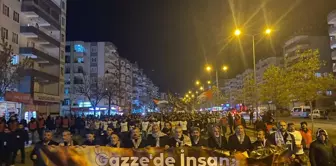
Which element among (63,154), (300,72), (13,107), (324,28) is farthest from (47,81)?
(324,28)

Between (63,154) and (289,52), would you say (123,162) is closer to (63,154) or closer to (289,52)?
(63,154)

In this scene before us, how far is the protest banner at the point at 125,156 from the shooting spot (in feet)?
24.8

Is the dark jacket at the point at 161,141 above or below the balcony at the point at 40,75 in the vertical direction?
below

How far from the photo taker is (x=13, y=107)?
44.1 meters

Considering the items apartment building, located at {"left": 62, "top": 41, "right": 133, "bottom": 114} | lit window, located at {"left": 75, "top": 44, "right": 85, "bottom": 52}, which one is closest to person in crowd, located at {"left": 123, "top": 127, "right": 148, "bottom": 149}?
apartment building, located at {"left": 62, "top": 41, "right": 133, "bottom": 114}

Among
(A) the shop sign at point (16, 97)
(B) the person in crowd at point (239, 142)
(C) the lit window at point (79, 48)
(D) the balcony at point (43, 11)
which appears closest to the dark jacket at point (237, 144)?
(B) the person in crowd at point (239, 142)

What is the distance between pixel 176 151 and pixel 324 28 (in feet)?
339

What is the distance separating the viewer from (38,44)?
6047 centimetres

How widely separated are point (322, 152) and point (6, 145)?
1037cm

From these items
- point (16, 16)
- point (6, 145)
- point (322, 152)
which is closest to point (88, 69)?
point (16, 16)

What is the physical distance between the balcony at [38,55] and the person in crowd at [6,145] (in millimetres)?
42127

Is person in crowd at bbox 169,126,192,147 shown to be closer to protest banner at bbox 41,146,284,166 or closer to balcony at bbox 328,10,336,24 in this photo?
protest banner at bbox 41,146,284,166

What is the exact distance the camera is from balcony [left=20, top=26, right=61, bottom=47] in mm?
53094

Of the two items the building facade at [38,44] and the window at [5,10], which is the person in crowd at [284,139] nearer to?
the building facade at [38,44]
